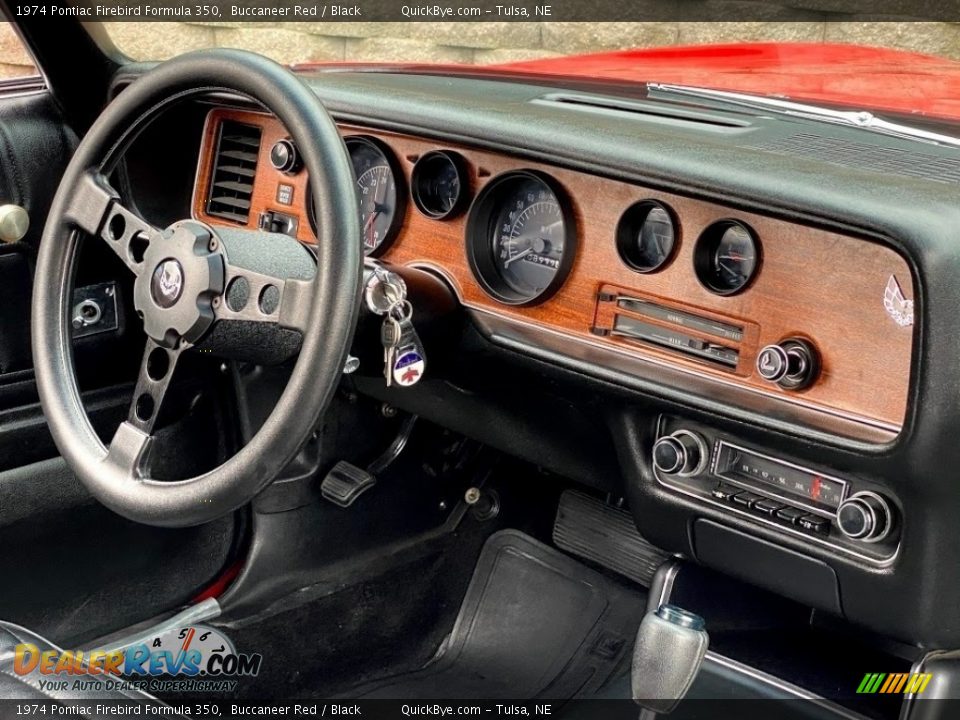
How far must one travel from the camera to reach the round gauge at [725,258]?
1.52m

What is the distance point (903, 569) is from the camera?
4.61 feet

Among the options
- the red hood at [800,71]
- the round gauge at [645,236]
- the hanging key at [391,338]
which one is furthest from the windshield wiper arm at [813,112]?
the hanging key at [391,338]

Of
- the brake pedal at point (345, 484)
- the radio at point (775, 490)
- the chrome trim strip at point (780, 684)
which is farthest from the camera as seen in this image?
the brake pedal at point (345, 484)

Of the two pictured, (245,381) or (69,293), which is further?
(245,381)

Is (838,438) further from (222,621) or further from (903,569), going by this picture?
(222,621)

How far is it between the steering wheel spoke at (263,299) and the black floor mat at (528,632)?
1114mm

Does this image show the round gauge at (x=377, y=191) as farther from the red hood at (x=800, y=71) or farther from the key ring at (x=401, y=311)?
the red hood at (x=800, y=71)

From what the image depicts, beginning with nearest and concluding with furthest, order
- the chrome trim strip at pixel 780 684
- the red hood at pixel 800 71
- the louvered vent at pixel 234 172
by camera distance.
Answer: the chrome trim strip at pixel 780 684
the red hood at pixel 800 71
the louvered vent at pixel 234 172

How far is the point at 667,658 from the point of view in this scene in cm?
166

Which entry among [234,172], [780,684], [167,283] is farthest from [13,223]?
[780,684]

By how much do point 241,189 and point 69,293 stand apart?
1.77 feet

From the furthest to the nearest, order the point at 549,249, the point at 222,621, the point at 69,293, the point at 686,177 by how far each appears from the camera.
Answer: the point at 222,621 → the point at 549,249 → the point at 69,293 → the point at 686,177

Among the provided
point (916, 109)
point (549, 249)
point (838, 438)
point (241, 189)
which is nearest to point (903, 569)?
point (838, 438)

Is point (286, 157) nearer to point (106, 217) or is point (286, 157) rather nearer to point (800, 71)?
point (106, 217)
